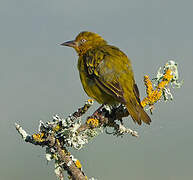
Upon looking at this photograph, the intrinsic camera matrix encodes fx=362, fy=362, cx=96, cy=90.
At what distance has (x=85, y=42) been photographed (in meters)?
7.02

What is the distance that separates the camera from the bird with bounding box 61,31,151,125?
506cm

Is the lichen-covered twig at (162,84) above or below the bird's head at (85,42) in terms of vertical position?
below

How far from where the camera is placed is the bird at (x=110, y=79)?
5.06 meters

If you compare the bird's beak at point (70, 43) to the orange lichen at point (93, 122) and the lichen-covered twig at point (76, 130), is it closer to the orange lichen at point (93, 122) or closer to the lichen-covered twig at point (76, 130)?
the lichen-covered twig at point (76, 130)

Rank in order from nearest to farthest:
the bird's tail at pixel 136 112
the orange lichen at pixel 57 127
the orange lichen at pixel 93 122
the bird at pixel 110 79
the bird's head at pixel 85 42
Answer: the orange lichen at pixel 57 127, the orange lichen at pixel 93 122, the bird's tail at pixel 136 112, the bird at pixel 110 79, the bird's head at pixel 85 42

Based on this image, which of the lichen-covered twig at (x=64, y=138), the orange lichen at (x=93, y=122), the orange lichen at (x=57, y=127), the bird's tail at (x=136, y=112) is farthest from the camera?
the bird's tail at (x=136, y=112)

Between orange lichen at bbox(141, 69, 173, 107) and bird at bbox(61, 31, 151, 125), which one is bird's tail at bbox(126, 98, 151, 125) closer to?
bird at bbox(61, 31, 151, 125)

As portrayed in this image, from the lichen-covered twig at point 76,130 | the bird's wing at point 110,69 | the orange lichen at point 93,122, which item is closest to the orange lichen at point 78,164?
the lichen-covered twig at point 76,130

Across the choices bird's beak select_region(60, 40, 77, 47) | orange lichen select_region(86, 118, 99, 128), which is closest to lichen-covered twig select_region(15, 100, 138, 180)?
orange lichen select_region(86, 118, 99, 128)

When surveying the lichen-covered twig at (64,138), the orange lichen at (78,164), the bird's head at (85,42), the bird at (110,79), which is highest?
the bird's head at (85,42)

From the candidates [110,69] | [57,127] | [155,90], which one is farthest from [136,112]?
[57,127]

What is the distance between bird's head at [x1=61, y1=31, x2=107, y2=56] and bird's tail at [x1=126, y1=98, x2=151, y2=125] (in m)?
2.18

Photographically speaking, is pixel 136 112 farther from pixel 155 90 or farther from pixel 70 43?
pixel 70 43

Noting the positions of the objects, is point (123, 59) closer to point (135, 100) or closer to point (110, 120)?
point (135, 100)
